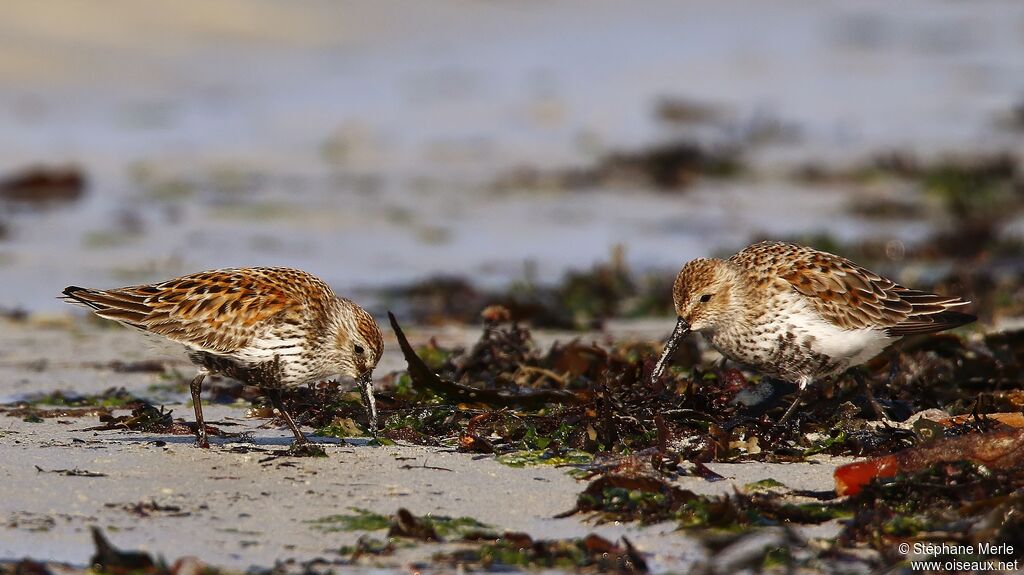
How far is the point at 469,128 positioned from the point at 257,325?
10.5 metres

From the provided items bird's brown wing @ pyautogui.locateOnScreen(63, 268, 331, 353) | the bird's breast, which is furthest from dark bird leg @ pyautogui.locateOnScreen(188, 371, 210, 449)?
the bird's breast

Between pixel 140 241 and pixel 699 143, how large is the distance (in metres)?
6.37

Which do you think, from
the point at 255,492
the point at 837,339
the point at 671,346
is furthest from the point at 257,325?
the point at 837,339

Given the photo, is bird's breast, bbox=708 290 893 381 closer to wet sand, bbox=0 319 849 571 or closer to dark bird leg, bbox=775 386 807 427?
dark bird leg, bbox=775 386 807 427

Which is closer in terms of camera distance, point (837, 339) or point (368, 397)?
point (368, 397)

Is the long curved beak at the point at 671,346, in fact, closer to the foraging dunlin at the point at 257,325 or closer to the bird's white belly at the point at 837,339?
the bird's white belly at the point at 837,339

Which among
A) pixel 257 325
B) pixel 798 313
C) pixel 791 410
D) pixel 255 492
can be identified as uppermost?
pixel 257 325

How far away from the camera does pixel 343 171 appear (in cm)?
1453

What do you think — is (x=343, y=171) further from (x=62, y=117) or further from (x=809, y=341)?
(x=809, y=341)

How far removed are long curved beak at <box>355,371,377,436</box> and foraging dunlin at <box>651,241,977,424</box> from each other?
3.79 feet

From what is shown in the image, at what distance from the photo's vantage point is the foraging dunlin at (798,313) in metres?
6.08

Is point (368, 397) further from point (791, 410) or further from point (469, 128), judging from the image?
point (469, 128)

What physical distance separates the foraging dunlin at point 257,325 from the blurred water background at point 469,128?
348cm

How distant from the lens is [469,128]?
16.1 meters
